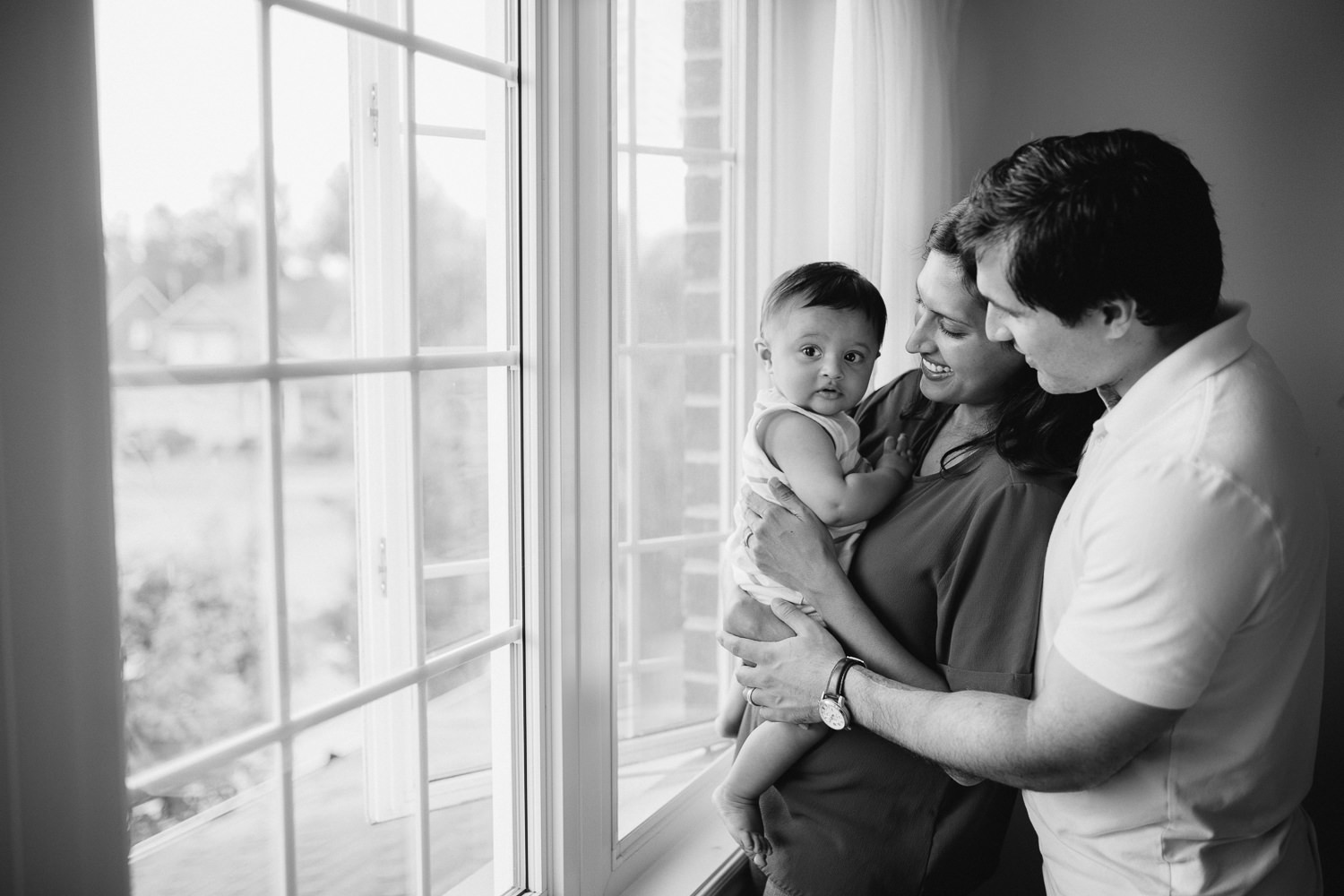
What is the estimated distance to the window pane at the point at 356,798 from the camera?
131 centimetres

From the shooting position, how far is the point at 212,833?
1.15 metres

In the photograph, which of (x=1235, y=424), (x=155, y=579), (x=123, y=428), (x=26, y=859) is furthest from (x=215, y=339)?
(x=1235, y=424)

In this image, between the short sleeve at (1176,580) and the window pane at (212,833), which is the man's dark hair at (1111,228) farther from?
the window pane at (212,833)

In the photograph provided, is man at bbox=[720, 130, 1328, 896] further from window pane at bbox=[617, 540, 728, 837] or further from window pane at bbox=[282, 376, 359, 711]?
window pane at bbox=[617, 540, 728, 837]

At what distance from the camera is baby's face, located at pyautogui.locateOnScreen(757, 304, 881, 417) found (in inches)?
63.3

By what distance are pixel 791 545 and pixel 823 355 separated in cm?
33

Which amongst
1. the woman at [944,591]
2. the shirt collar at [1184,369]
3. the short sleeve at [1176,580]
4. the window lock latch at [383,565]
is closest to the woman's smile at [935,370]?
the woman at [944,591]

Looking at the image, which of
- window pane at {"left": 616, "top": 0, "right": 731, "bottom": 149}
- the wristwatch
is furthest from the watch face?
window pane at {"left": 616, "top": 0, "right": 731, "bottom": 149}

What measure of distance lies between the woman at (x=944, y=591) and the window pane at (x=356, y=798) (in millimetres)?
581

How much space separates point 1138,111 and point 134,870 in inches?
103

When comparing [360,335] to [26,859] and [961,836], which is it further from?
[961,836]

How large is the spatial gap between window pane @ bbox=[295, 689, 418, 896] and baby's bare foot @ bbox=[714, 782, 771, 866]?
52 cm

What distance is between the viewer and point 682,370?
2398mm

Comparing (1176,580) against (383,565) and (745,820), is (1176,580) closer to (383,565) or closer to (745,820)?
(745,820)
